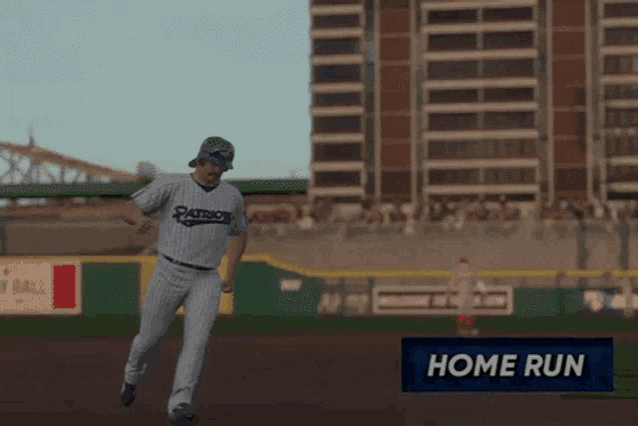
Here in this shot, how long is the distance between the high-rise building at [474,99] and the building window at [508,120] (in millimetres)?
85

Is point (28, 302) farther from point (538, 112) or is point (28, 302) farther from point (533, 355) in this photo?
point (538, 112)

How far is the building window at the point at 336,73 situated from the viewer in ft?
302

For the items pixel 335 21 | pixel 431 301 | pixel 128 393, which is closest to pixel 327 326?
pixel 431 301

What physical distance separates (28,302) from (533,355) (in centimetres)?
2086

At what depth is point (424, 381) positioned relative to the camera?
22.3 feet

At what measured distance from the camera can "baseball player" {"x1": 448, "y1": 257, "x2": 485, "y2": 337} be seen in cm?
1981

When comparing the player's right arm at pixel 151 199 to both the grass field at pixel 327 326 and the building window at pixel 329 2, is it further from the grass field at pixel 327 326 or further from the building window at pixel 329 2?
the building window at pixel 329 2

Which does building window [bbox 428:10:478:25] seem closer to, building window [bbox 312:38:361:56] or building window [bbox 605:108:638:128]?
building window [bbox 312:38:361:56]

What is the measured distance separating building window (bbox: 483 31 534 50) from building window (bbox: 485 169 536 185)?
34.6ft

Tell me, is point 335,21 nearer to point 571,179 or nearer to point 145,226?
point 571,179

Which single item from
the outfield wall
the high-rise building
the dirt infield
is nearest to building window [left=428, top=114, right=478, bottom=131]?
the high-rise building

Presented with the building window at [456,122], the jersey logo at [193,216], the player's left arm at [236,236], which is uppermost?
the building window at [456,122]

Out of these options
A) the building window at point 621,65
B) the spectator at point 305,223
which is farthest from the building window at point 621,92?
the spectator at point 305,223

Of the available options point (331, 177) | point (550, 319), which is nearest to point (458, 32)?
point (331, 177)
